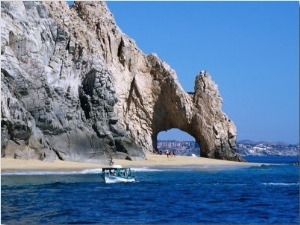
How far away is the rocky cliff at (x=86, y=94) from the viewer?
5459cm

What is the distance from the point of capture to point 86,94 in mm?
65562

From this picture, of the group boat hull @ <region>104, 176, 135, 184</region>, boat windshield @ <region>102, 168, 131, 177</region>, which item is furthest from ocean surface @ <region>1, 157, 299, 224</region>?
boat windshield @ <region>102, 168, 131, 177</region>

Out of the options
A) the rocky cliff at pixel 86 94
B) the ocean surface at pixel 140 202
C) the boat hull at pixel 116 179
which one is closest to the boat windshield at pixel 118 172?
the boat hull at pixel 116 179

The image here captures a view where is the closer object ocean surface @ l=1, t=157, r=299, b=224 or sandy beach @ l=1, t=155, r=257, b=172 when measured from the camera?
ocean surface @ l=1, t=157, r=299, b=224

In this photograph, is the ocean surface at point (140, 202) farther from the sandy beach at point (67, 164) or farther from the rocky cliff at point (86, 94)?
the rocky cliff at point (86, 94)

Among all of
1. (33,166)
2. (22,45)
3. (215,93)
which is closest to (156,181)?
(33,166)

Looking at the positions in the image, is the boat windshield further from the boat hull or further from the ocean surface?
the ocean surface

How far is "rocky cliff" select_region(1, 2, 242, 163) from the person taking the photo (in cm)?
5459

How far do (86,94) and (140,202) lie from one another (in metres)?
36.3

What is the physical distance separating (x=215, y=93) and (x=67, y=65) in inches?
1193

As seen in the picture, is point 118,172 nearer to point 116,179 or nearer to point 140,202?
point 116,179


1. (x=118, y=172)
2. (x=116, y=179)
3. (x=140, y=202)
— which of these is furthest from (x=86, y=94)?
(x=140, y=202)

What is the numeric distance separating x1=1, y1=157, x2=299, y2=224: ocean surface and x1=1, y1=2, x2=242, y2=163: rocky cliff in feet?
37.6

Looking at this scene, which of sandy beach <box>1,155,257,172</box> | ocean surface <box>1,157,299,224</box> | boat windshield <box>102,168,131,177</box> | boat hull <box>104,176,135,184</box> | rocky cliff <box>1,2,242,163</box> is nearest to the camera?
ocean surface <box>1,157,299,224</box>
